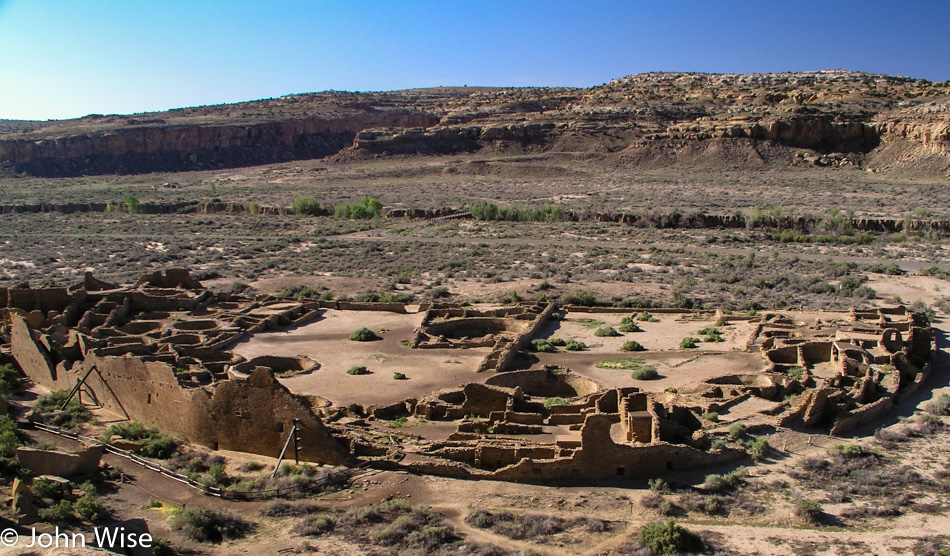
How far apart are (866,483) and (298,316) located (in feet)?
78.7

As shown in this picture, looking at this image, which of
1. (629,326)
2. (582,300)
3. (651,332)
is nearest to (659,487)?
(651,332)

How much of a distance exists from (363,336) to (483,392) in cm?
1002

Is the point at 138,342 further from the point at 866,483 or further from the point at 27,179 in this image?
the point at 27,179

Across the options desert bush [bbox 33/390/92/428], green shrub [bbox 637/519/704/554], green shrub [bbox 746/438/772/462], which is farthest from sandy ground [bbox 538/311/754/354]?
desert bush [bbox 33/390/92/428]

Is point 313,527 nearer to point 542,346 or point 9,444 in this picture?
point 9,444

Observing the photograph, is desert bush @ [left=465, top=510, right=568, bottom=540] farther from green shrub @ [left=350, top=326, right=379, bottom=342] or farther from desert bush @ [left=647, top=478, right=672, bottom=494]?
green shrub @ [left=350, top=326, right=379, bottom=342]

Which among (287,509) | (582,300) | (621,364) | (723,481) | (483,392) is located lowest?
(287,509)

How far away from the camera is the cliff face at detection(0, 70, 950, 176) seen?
106250 millimetres

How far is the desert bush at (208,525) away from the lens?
47.9ft

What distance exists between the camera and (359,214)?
253 ft

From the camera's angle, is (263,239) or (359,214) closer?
(263,239)

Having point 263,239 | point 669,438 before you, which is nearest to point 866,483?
point 669,438

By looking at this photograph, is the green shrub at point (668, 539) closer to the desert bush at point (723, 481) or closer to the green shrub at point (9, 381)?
the desert bush at point (723, 481)

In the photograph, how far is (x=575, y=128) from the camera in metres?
122
